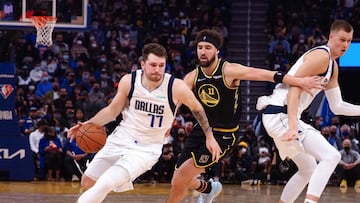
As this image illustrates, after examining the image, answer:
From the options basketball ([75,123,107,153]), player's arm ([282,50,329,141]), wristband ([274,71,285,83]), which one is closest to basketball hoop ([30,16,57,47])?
basketball ([75,123,107,153])

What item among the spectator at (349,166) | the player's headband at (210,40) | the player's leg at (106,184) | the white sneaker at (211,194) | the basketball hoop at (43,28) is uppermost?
the player's headband at (210,40)

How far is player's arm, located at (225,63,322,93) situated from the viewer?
8531mm

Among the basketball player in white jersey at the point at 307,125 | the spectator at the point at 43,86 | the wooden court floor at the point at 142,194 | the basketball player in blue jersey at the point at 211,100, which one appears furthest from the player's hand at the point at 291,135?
the spectator at the point at 43,86

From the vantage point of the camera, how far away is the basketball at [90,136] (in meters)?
8.51

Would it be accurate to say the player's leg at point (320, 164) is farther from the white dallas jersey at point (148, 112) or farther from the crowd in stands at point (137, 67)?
the crowd in stands at point (137, 67)

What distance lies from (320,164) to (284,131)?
0.61m

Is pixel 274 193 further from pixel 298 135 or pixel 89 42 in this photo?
pixel 89 42

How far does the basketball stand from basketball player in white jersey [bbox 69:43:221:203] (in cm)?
8

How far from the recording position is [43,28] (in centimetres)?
1537

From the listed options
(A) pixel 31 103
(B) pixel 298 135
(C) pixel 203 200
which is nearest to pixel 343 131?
(A) pixel 31 103

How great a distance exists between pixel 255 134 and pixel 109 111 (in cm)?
1139

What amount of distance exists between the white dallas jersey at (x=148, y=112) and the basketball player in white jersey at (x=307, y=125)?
124cm

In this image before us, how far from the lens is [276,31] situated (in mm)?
24469

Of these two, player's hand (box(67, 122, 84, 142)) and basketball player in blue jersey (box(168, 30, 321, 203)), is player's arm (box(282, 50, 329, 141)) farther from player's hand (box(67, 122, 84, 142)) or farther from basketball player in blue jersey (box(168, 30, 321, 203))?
player's hand (box(67, 122, 84, 142))
